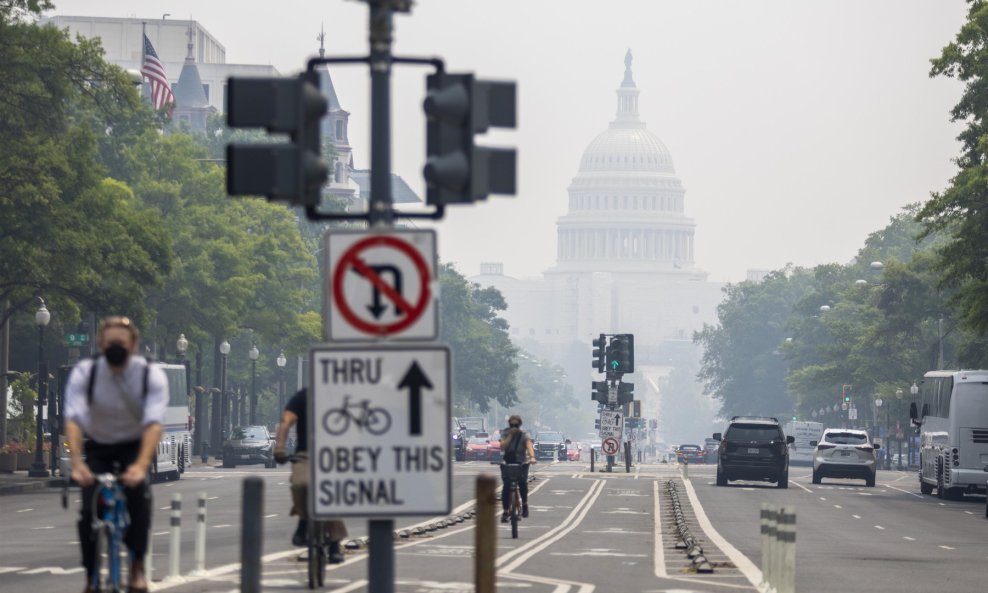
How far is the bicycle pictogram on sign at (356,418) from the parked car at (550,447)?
3819 inches

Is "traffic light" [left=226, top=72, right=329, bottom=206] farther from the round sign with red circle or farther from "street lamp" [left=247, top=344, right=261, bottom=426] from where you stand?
"street lamp" [left=247, top=344, right=261, bottom=426]

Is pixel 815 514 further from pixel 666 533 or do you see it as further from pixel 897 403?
pixel 897 403

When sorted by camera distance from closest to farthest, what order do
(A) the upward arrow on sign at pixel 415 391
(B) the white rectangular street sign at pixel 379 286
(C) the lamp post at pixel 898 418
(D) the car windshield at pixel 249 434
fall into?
1. (A) the upward arrow on sign at pixel 415 391
2. (B) the white rectangular street sign at pixel 379 286
3. (D) the car windshield at pixel 249 434
4. (C) the lamp post at pixel 898 418

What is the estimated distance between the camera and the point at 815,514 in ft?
136

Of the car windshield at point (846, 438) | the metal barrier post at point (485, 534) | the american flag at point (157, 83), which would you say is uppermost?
the american flag at point (157, 83)

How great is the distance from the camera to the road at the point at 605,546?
21188 mm

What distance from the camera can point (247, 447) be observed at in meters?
74.1

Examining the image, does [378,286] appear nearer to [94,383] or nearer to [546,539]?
[94,383]

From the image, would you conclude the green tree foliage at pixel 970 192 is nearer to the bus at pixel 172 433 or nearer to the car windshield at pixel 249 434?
the bus at pixel 172 433

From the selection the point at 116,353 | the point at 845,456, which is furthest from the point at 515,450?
the point at 845,456

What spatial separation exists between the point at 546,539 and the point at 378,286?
65.7 ft

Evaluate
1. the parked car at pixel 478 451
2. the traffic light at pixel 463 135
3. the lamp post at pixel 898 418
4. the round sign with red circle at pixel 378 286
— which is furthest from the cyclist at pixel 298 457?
the parked car at pixel 478 451

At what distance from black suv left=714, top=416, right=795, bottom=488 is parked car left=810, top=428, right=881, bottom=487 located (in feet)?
18.0

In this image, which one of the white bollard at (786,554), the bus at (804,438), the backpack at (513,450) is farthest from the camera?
the bus at (804,438)
